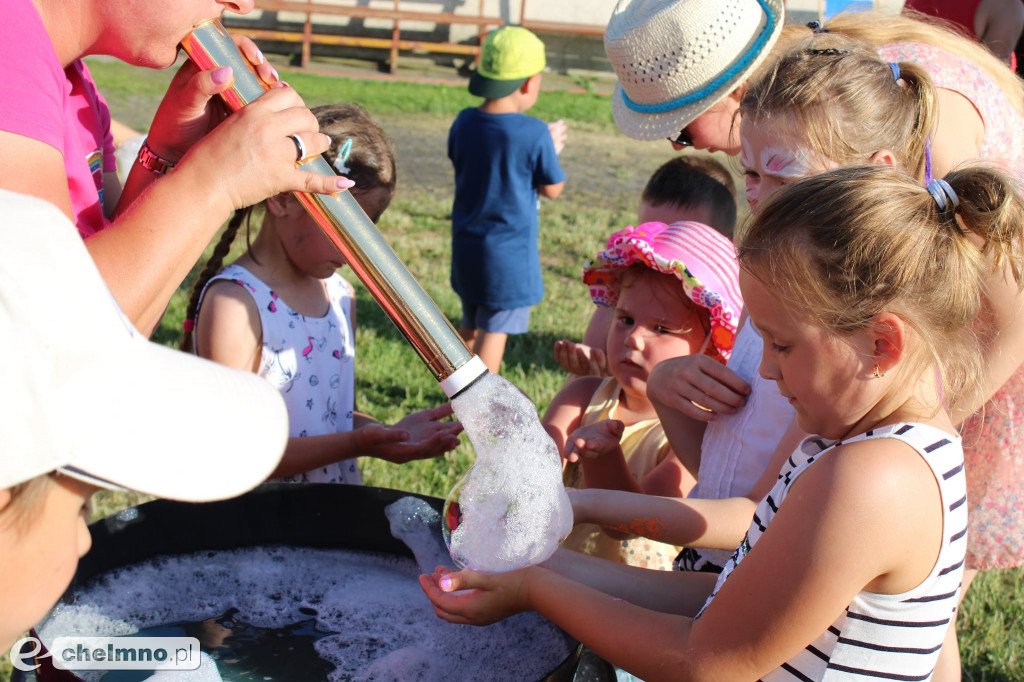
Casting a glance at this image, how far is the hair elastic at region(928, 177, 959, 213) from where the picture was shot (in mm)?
1190

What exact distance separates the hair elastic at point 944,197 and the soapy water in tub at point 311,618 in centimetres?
90

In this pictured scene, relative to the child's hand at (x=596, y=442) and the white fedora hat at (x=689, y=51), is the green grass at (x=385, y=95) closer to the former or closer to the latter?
the white fedora hat at (x=689, y=51)

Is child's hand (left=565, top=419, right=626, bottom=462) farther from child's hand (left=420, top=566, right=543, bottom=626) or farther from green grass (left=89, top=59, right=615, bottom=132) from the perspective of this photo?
green grass (left=89, top=59, right=615, bottom=132)

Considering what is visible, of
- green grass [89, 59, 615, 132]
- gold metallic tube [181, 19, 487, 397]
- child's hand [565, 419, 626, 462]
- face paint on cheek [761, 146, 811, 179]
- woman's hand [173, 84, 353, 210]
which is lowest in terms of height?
green grass [89, 59, 615, 132]

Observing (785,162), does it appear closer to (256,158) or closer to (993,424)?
(993,424)

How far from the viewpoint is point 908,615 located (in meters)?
1.15

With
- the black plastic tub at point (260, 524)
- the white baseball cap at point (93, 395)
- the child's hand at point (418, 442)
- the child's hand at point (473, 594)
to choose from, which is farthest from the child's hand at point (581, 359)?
the white baseball cap at point (93, 395)

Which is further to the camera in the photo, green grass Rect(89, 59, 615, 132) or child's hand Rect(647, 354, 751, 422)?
green grass Rect(89, 59, 615, 132)

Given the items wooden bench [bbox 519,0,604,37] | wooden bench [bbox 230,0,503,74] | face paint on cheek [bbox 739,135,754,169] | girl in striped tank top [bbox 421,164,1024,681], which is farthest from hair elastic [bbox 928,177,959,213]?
wooden bench [bbox 519,0,604,37]

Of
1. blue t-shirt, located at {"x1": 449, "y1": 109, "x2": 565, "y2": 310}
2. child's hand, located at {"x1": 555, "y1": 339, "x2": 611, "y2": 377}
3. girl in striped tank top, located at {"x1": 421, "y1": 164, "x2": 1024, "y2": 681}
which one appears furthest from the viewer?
blue t-shirt, located at {"x1": 449, "y1": 109, "x2": 565, "y2": 310}

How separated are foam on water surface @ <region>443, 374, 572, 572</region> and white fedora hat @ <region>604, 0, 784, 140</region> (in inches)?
40.2

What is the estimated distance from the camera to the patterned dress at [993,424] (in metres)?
1.80

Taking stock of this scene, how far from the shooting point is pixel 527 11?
14.1 meters

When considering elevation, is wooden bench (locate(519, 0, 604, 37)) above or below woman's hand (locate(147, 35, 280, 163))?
below
